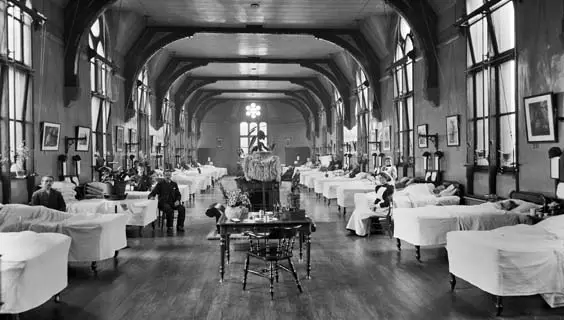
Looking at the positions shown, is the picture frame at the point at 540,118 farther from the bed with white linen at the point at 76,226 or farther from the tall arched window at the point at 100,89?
the tall arched window at the point at 100,89

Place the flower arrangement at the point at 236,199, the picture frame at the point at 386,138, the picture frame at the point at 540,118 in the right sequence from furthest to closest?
the picture frame at the point at 386,138
the flower arrangement at the point at 236,199
the picture frame at the point at 540,118

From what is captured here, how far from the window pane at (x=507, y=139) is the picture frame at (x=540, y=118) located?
836 millimetres

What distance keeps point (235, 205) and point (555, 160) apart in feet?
14.6

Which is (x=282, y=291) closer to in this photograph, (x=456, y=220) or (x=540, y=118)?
(x=456, y=220)

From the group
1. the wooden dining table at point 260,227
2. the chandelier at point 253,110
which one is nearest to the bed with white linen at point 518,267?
the wooden dining table at point 260,227

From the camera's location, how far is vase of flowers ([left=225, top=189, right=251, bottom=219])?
729 cm

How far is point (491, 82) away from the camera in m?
9.16

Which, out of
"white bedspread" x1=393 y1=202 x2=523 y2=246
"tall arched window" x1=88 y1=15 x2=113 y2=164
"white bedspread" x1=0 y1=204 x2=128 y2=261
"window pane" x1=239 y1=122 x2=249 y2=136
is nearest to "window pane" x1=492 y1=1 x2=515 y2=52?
"white bedspread" x1=393 y1=202 x2=523 y2=246

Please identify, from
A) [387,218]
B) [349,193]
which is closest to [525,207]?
[387,218]

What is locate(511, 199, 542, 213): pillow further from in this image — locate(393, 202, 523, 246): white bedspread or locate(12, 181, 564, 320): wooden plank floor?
locate(12, 181, 564, 320): wooden plank floor

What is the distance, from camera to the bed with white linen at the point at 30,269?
4.38 metres

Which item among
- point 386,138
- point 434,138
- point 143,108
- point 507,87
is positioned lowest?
point 434,138

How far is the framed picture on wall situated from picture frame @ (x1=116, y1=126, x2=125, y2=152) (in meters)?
2.66

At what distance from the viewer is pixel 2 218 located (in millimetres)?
→ 6910
